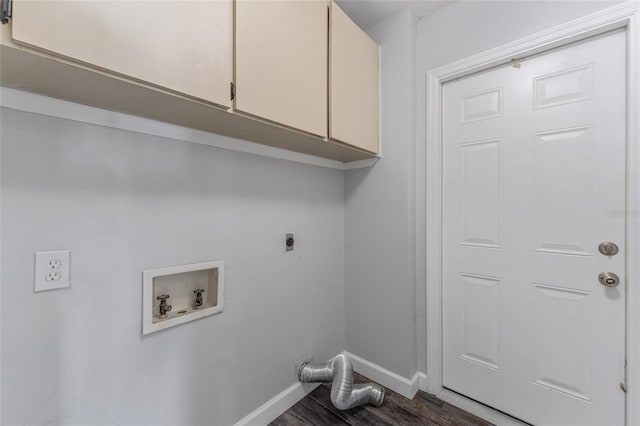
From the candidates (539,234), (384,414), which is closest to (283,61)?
(539,234)

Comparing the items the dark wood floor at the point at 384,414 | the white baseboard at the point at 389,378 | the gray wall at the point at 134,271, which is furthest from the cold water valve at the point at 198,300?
the white baseboard at the point at 389,378

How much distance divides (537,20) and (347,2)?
→ 1.01 meters

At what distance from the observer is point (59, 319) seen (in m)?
0.85

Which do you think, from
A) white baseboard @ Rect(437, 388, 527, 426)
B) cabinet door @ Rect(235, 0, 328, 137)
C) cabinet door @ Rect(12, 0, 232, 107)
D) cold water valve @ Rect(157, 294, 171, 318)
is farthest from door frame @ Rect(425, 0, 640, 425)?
cold water valve @ Rect(157, 294, 171, 318)

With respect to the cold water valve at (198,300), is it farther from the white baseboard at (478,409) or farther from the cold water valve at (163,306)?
the white baseboard at (478,409)

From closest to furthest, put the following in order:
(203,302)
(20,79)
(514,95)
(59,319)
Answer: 1. (20,79)
2. (59,319)
3. (203,302)
4. (514,95)

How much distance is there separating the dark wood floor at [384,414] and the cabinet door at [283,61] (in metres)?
1.57

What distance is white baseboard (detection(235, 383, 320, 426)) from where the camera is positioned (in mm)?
1363

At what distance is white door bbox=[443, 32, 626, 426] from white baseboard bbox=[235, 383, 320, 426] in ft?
3.03

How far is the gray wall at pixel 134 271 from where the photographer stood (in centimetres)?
80

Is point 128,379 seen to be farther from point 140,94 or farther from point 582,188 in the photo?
point 582,188

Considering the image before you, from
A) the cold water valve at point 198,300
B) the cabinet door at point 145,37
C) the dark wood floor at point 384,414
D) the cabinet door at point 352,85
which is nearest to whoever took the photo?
the cabinet door at point 145,37

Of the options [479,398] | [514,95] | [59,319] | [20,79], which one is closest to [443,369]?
[479,398]

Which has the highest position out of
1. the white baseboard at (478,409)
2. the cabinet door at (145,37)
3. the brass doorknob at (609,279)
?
the cabinet door at (145,37)
